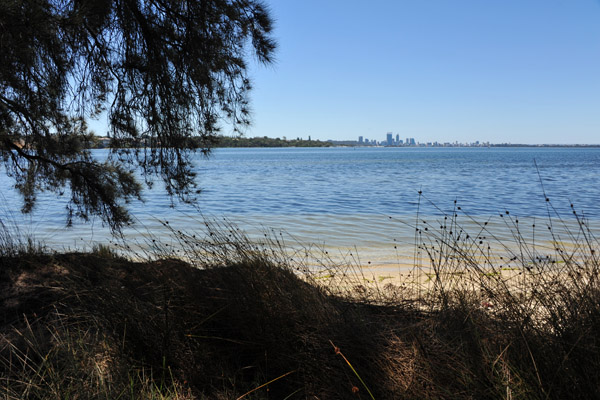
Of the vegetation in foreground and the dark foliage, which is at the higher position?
the dark foliage

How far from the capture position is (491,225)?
12.8m

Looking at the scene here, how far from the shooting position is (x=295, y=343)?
11.4ft

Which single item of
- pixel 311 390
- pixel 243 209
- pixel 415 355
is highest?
pixel 415 355

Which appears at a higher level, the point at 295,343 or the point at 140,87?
the point at 140,87

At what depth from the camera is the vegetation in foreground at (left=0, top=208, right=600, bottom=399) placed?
272 cm

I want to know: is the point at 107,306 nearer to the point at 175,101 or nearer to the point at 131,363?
the point at 131,363

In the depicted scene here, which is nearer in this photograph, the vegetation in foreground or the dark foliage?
the vegetation in foreground

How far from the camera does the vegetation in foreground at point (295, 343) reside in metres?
2.72

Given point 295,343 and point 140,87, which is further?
point 140,87

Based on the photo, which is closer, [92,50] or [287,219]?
[92,50]

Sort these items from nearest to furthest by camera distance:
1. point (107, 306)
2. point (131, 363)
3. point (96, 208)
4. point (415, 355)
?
point (415, 355) < point (131, 363) < point (107, 306) < point (96, 208)

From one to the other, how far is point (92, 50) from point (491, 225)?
10932 mm

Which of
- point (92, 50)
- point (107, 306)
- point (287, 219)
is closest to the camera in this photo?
point (107, 306)

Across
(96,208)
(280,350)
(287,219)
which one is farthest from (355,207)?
(280,350)
